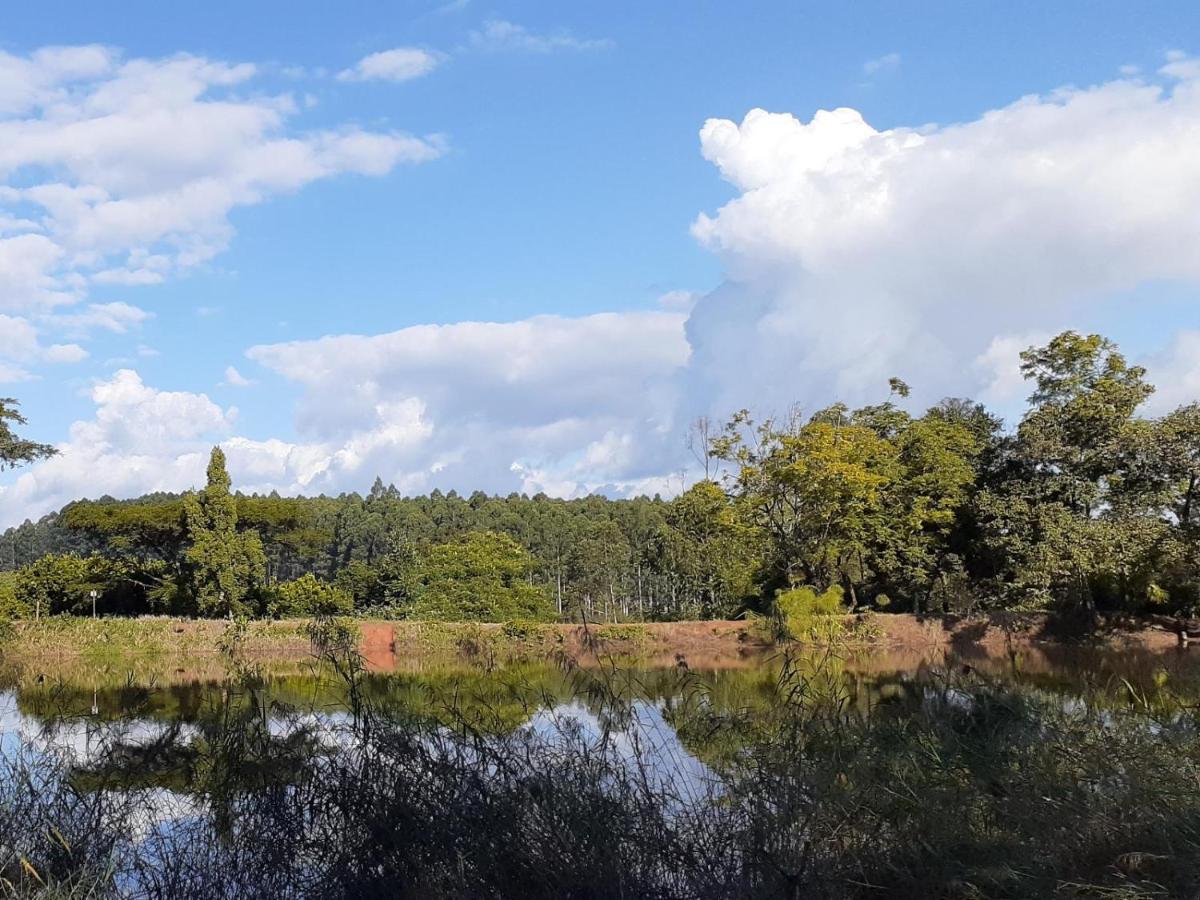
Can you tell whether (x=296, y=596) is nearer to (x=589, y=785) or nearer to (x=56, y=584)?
(x=56, y=584)

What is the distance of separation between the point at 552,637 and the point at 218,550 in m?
17.6

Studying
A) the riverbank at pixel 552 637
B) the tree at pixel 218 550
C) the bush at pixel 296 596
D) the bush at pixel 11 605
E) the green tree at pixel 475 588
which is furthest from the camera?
the tree at pixel 218 550

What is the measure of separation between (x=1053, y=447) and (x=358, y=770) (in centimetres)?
2895

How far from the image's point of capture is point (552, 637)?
3164 cm

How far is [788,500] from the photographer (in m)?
35.6

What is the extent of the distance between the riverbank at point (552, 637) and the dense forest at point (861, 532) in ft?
3.01

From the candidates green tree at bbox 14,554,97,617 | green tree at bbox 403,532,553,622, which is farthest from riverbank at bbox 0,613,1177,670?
green tree at bbox 14,554,97,617

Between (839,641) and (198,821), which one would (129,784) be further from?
(839,641)

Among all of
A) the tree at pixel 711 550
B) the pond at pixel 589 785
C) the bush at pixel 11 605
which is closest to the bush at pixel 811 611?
the tree at pixel 711 550

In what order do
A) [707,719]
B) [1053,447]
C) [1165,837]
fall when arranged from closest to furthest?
[1165,837]
[707,719]
[1053,447]

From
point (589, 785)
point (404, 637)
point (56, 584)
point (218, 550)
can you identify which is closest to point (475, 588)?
point (404, 637)

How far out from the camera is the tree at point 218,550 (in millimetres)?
42281

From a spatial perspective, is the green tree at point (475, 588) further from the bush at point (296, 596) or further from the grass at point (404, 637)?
the grass at point (404, 637)

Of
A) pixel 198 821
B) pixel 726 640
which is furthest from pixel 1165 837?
pixel 726 640
